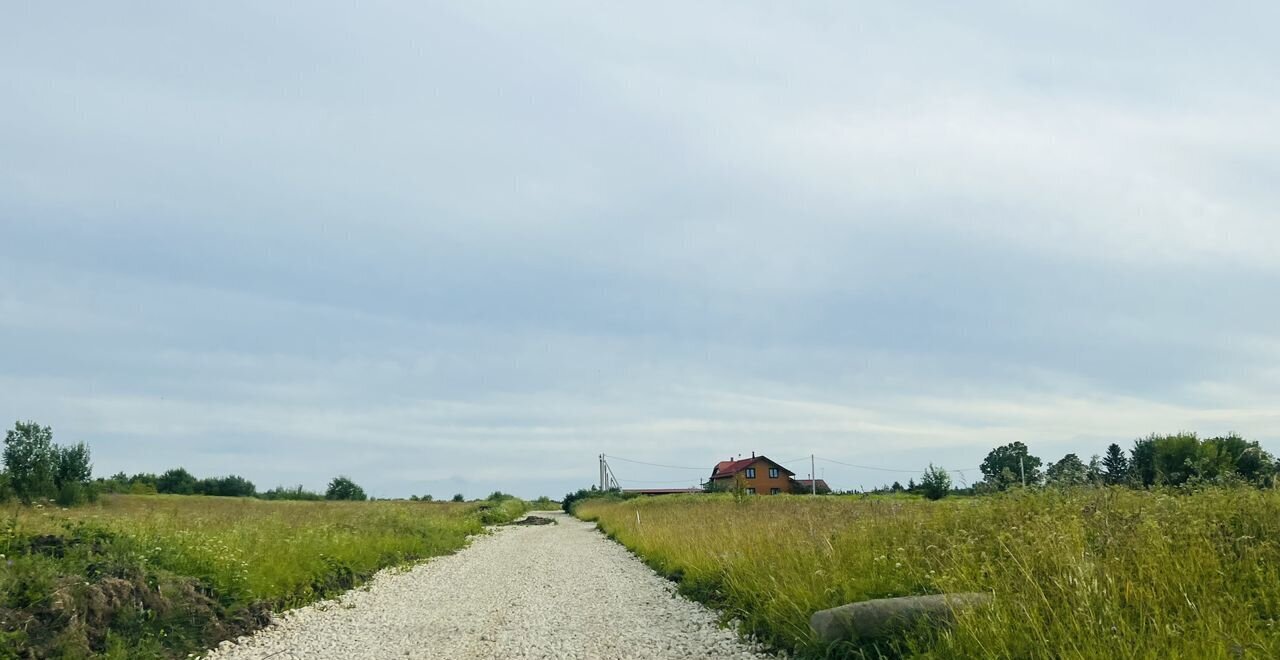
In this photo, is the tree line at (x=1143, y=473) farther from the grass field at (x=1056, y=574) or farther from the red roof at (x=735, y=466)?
the red roof at (x=735, y=466)

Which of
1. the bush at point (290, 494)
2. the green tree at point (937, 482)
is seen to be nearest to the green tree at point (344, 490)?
the bush at point (290, 494)

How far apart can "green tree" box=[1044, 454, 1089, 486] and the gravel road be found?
16.2 ft

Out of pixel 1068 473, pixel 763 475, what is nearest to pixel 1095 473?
pixel 1068 473

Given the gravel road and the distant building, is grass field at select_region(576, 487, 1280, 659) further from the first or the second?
the distant building

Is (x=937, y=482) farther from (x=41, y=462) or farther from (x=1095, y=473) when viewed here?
(x=41, y=462)

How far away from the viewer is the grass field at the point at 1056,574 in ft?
19.6

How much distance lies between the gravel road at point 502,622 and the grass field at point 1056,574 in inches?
42.3

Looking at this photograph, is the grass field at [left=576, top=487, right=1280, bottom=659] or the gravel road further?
the gravel road

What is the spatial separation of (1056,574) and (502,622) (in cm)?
780

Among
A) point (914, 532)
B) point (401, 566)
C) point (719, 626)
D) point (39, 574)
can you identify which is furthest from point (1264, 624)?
point (401, 566)

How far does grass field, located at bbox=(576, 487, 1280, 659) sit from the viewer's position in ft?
19.6

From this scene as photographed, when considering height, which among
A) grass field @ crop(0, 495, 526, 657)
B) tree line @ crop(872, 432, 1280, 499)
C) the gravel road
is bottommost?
the gravel road

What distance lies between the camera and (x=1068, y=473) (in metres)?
11.2

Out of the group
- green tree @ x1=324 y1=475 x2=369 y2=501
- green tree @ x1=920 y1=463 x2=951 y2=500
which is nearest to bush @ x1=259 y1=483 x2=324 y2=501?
green tree @ x1=324 y1=475 x2=369 y2=501
